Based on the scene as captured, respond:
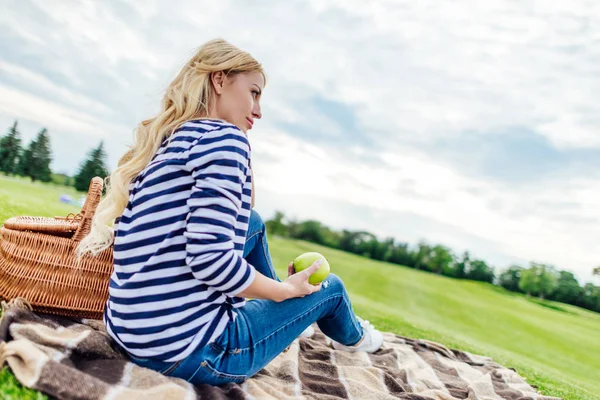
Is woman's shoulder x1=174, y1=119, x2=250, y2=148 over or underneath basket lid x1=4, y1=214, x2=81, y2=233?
over

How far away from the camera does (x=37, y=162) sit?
27484 millimetres

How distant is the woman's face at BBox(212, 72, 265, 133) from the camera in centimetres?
236

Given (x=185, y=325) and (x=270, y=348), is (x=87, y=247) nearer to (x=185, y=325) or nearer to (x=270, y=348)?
(x=185, y=325)

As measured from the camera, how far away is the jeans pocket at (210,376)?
214 centimetres

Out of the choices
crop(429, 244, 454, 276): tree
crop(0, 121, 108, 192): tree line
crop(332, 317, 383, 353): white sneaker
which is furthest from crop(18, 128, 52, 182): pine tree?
crop(429, 244, 454, 276): tree

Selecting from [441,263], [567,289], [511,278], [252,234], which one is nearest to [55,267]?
[252,234]

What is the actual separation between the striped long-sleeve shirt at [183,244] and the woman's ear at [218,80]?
0.33 metres

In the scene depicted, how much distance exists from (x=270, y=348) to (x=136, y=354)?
64 cm

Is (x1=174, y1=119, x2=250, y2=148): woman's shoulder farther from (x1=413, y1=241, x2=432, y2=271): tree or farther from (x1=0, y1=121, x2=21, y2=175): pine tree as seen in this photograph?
(x1=413, y1=241, x2=432, y2=271): tree

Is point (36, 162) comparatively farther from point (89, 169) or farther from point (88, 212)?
point (88, 212)

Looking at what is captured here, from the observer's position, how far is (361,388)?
2.88 meters

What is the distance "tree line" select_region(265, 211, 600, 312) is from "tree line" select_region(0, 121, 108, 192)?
80.8 feet

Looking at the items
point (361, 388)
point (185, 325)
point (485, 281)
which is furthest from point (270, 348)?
point (485, 281)

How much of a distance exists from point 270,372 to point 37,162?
29108 mm
